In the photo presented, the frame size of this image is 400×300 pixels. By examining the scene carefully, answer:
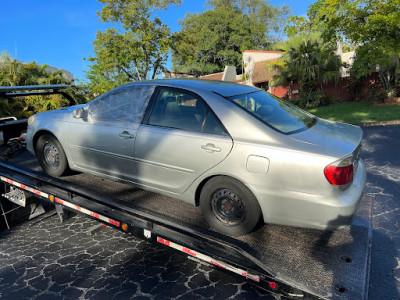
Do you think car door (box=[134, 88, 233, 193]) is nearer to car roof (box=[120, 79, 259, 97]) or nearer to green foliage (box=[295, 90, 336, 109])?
car roof (box=[120, 79, 259, 97])

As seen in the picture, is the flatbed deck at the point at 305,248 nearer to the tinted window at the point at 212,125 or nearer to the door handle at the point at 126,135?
the door handle at the point at 126,135

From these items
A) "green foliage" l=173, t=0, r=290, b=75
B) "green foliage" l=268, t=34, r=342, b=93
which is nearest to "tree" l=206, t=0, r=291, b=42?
"green foliage" l=173, t=0, r=290, b=75

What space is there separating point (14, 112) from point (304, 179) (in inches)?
556

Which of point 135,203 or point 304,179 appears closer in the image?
point 304,179

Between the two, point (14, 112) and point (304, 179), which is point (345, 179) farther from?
point (14, 112)

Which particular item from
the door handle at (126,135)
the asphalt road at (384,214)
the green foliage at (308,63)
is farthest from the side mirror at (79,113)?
the green foliage at (308,63)

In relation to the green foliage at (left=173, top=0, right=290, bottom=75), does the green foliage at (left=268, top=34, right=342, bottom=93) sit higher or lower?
lower

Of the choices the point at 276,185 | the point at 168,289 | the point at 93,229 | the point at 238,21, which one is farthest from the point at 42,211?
the point at 238,21

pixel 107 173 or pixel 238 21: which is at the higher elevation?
pixel 238 21

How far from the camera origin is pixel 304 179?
7.29ft

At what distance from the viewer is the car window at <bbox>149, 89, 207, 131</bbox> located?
2828 millimetres

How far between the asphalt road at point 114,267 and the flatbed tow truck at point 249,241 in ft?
0.77

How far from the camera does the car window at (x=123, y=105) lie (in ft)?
10.5

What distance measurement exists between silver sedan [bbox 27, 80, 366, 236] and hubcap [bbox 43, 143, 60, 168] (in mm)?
128
